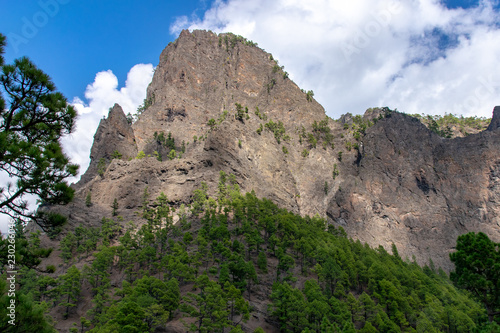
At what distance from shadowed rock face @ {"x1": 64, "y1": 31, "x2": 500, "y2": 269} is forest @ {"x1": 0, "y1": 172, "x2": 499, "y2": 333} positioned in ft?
49.6

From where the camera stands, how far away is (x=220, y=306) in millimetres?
43219

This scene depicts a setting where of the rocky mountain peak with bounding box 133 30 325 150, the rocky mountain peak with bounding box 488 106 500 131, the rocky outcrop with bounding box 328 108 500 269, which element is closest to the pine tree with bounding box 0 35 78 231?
the rocky outcrop with bounding box 328 108 500 269

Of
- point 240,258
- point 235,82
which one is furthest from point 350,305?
point 235,82

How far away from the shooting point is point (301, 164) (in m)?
122

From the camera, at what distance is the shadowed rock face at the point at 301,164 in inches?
3664

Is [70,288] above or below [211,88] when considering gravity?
below

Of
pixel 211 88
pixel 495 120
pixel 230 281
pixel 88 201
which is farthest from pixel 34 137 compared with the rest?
pixel 495 120

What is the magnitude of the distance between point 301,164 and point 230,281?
244 ft

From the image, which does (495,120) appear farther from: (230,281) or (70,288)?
(70,288)

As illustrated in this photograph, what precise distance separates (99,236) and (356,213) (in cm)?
7661

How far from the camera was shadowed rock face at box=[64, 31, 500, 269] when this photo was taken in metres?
93.1

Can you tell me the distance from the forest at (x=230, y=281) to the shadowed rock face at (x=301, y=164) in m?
15.1

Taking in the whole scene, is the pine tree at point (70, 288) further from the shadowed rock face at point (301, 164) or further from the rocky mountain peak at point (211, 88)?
the rocky mountain peak at point (211, 88)

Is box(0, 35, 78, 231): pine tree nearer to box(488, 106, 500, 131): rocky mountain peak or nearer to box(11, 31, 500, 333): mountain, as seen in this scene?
box(11, 31, 500, 333): mountain
